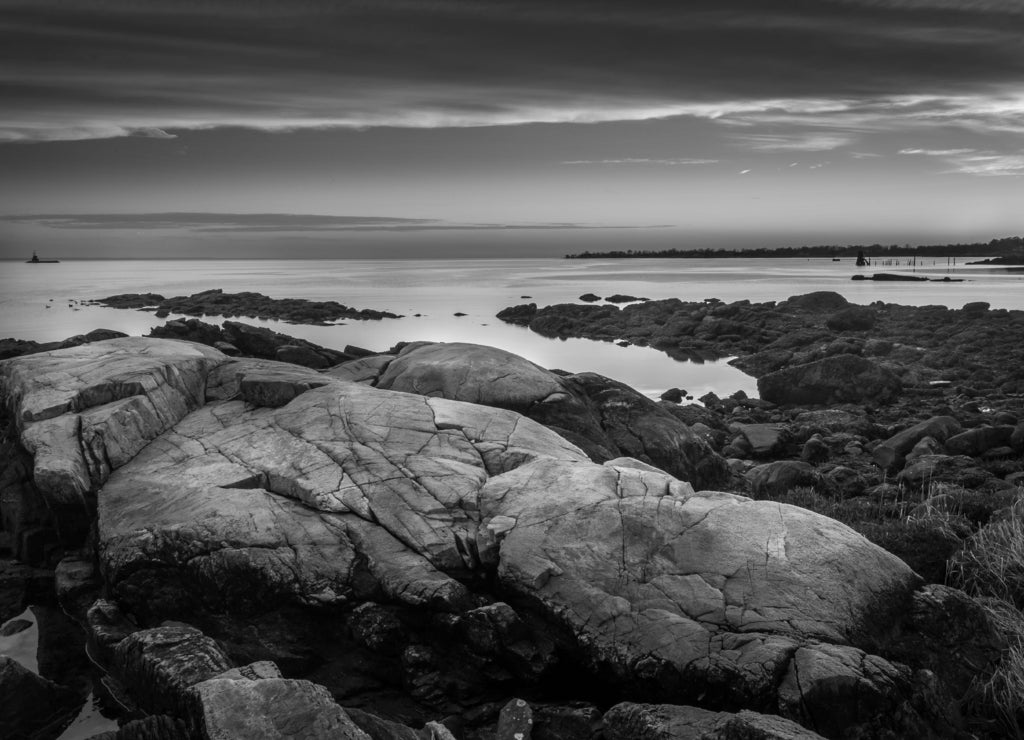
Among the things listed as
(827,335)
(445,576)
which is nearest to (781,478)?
(445,576)

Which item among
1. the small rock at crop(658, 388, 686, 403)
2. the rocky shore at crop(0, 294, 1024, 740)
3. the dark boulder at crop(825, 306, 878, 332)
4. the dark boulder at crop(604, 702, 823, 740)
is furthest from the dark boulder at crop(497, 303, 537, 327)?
the dark boulder at crop(604, 702, 823, 740)

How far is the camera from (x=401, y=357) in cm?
1689

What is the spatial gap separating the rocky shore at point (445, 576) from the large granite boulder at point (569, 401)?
4.6 inches

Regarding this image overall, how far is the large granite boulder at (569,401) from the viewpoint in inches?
570

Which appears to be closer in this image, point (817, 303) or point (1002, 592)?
point (1002, 592)

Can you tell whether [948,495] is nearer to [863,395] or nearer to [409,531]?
[409,531]

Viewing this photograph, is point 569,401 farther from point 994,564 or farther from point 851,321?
point 851,321

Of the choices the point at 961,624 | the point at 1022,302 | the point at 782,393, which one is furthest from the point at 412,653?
the point at 1022,302

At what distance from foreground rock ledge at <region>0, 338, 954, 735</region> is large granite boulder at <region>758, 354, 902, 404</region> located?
17.8m

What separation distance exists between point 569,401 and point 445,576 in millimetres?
6635

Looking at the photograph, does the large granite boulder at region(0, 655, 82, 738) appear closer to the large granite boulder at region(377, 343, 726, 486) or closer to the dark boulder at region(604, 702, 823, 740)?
the dark boulder at region(604, 702, 823, 740)

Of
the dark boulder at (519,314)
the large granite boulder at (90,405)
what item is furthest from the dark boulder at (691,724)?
the dark boulder at (519,314)

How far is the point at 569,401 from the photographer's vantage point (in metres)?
14.9

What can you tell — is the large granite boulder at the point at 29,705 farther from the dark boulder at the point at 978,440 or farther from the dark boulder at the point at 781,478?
the dark boulder at the point at 978,440
